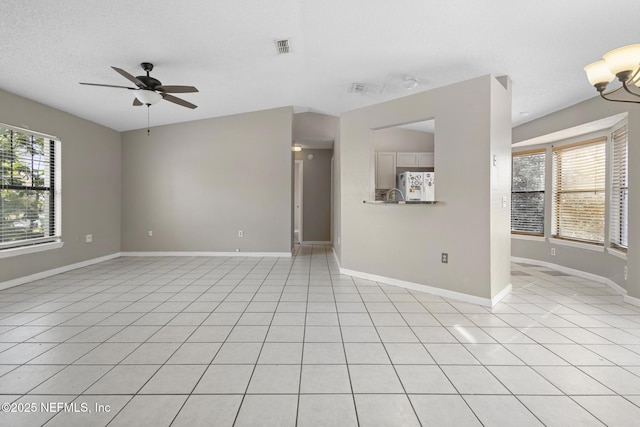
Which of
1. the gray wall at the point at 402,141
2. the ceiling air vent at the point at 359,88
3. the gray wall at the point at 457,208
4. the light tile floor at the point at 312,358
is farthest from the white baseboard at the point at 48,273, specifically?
the gray wall at the point at 402,141

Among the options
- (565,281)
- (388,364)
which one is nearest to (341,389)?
(388,364)

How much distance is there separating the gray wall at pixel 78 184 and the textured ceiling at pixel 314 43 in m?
0.30

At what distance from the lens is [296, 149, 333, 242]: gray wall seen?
25.5 ft

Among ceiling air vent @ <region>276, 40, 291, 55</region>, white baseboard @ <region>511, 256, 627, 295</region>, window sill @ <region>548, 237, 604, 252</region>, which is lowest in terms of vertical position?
white baseboard @ <region>511, 256, 627, 295</region>

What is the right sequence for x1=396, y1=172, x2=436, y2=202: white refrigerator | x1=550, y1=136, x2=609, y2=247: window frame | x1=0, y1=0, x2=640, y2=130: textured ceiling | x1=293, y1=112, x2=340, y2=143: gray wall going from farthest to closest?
x1=293, y1=112, x2=340, y2=143: gray wall < x1=550, y1=136, x2=609, y2=247: window frame < x1=396, y1=172, x2=436, y2=202: white refrigerator < x1=0, y1=0, x2=640, y2=130: textured ceiling

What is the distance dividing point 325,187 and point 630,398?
260 inches

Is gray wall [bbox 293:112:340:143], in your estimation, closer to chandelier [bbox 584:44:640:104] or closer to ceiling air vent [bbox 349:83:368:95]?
ceiling air vent [bbox 349:83:368:95]

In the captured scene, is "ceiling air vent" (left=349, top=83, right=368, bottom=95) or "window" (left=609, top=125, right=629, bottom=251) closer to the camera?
"window" (left=609, top=125, right=629, bottom=251)

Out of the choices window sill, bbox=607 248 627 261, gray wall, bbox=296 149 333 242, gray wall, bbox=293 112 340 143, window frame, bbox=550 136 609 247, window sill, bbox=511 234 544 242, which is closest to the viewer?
window sill, bbox=607 248 627 261

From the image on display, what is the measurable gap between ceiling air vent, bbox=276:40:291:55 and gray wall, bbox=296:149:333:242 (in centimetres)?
446

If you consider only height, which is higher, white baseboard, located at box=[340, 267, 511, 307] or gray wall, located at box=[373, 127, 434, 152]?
gray wall, located at box=[373, 127, 434, 152]

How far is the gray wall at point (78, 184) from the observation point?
3824mm

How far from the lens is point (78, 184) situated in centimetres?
473

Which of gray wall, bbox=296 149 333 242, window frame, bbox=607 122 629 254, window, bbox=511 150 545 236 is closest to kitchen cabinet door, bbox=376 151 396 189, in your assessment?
gray wall, bbox=296 149 333 242
